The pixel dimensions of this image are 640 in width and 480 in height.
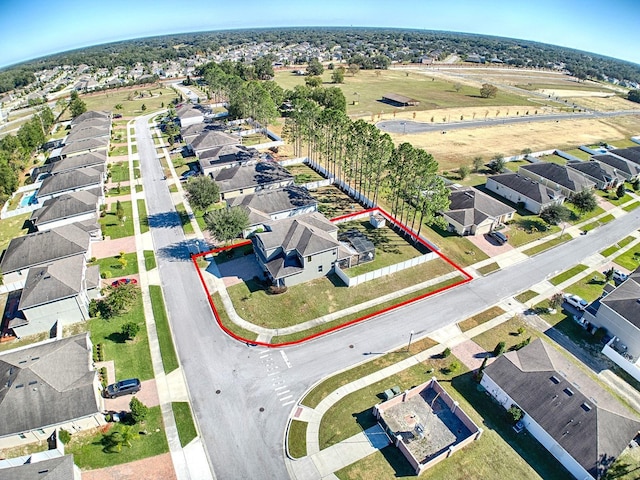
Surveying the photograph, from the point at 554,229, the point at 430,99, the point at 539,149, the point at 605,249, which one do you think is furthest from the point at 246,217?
the point at 430,99

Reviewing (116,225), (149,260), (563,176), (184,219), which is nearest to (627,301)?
(563,176)

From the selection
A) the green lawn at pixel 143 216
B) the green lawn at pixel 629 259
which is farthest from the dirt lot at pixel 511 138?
the green lawn at pixel 143 216

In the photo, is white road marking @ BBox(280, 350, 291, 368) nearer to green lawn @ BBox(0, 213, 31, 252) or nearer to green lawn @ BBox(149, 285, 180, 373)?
green lawn @ BBox(149, 285, 180, 373)

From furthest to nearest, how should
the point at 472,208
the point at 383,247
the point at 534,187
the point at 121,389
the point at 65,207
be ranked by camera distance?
1. the point at 534,187
2. the point at 65,207
3. the point at 472,208
4. the point at 383,247
5. the point at 121,389

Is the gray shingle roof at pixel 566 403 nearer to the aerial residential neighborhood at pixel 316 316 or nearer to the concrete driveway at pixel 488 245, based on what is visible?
the aerial residential neighborhood at pixel 316 316

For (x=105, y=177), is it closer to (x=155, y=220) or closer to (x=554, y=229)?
(x=155, y=220)

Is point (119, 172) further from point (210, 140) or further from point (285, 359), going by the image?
point (285, 359)
